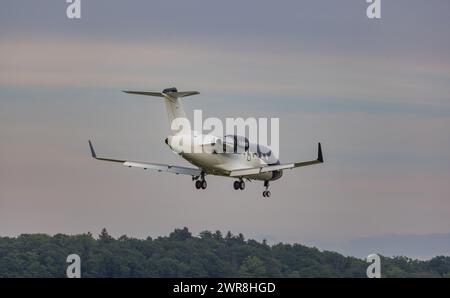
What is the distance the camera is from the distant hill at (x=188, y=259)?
160750 millimetres

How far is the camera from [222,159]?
120 metres

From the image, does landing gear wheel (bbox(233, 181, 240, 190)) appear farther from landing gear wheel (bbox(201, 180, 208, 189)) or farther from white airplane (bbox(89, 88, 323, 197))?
landing gear wheel (bbox(201, 180, 208, 189))

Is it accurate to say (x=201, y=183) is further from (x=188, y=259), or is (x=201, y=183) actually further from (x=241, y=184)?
(x=188, y=259)

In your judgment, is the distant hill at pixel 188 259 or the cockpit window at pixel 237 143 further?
the distant hill at pixel 188 259

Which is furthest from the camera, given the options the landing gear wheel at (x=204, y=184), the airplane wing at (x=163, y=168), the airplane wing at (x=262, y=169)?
the airplane wing at (x=163, y=168)

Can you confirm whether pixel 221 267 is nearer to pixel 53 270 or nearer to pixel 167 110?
pixel 53 270

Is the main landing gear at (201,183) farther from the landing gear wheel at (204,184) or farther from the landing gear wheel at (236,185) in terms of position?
the landing gear wheel at (236,185)

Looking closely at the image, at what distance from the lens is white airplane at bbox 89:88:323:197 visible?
11631 centimetres

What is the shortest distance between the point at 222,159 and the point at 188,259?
4603 cm

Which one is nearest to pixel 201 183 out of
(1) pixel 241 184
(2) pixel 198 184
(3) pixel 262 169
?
(2) pixel 198 184

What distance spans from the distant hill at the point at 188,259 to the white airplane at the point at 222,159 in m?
33.6

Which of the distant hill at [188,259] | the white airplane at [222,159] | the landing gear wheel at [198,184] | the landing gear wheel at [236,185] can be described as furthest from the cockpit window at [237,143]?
the distant hill at [188,259]
